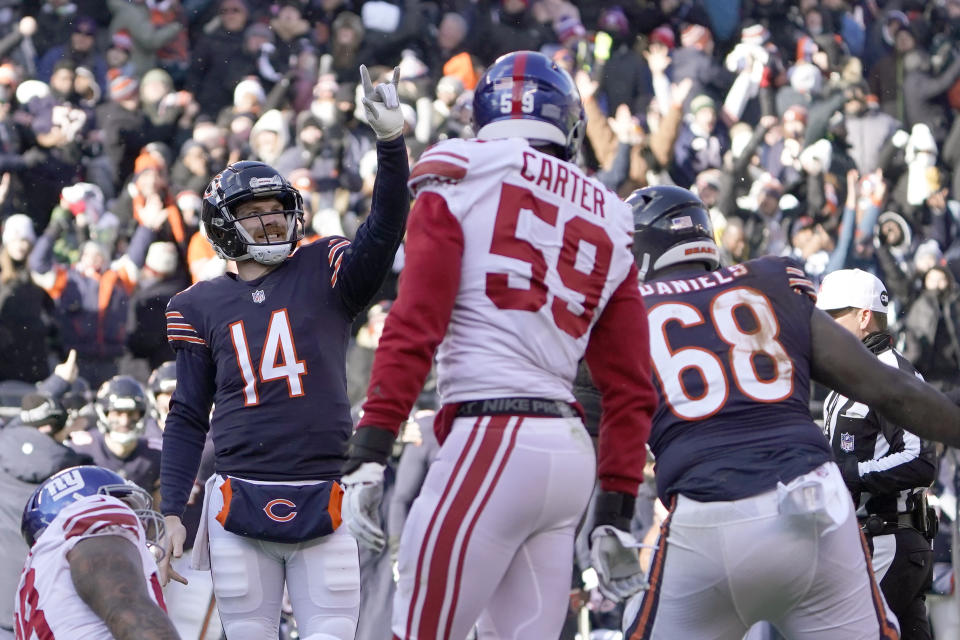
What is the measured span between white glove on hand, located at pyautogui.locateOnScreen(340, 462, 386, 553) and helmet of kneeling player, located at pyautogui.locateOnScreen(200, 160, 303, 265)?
1.74 m

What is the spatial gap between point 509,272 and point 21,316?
8171mm

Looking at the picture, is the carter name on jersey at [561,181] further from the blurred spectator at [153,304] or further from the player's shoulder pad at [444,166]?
the blurred spectator at [153,304]

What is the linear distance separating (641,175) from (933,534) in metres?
6.48

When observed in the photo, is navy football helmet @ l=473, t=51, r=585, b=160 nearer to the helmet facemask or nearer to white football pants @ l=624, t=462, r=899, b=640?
white football pants @ l=624, t=462, r=899, b=640

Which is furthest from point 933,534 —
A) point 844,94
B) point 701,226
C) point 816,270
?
point 844,94

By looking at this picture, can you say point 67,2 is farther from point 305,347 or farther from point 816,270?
point 305,347

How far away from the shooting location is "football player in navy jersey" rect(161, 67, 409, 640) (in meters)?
4.95

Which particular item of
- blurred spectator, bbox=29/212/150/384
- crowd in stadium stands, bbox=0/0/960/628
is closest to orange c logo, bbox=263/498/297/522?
crowd in stadium stands, bbox=0/0/960/628

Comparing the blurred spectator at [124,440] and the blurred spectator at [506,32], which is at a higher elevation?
the blurred spectator at [506,32]

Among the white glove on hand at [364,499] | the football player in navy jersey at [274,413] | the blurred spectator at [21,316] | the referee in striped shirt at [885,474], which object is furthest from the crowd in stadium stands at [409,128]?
the white glove on hand at [364,499]

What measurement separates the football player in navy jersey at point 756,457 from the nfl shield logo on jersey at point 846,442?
2.12 m

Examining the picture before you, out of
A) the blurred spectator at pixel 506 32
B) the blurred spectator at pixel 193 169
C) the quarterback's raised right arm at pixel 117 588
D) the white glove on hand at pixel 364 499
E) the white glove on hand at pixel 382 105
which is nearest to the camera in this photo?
the white glove on hand at pixel 364 499

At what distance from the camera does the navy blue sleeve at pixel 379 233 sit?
4.76 meters

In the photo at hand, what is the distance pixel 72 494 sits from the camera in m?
4.19
